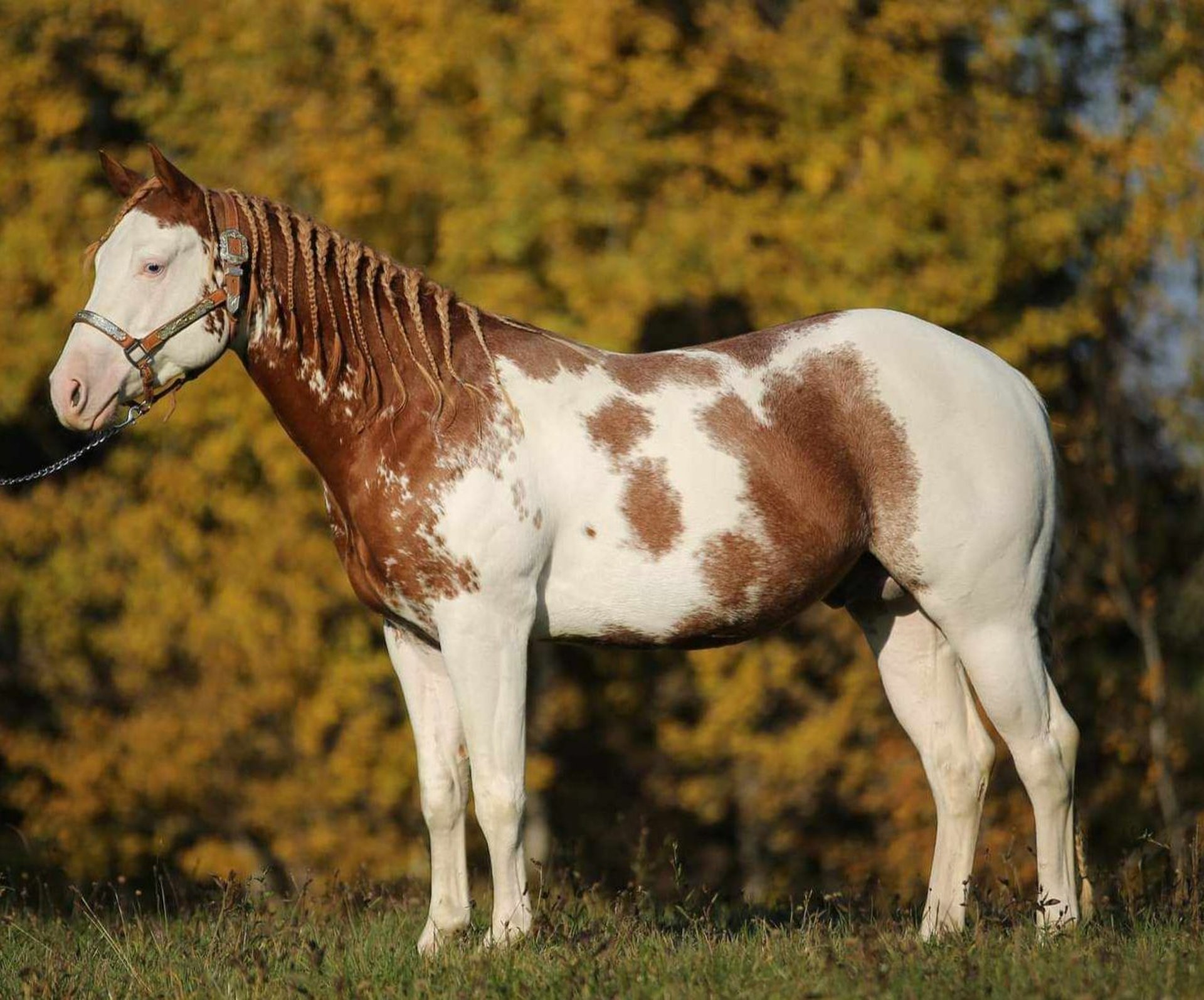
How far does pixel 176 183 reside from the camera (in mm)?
4934

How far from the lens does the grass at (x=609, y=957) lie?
4238 millimetres

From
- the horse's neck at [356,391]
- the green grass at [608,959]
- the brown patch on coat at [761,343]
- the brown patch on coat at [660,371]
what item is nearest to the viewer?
the green grass at [608,959]

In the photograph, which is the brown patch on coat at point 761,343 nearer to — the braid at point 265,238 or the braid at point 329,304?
the braid at point 329,304

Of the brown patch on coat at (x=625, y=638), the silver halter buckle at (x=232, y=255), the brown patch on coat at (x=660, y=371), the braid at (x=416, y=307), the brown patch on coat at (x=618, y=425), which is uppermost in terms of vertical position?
the silver halter buckle at (x=232, y=255)

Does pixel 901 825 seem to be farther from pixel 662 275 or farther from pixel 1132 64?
pixel 1132 64

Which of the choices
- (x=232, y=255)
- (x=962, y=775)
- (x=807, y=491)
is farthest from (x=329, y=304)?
(x=962, y=775)

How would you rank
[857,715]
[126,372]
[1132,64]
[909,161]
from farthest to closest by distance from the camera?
[1132,64] < [857,715] < [909,161] < [126,372]

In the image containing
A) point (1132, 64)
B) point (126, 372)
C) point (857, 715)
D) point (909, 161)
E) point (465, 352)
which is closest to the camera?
point (126, 372)

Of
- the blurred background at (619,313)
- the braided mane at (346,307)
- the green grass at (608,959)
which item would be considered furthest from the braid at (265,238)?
the blurred background at (619,313)

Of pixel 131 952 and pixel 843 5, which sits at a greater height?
pixel 843 5

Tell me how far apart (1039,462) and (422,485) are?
2212 mm

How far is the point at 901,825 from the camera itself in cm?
1380

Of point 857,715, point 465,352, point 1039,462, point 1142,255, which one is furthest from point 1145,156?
point 465,352

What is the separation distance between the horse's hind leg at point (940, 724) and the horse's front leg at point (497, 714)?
156cm
